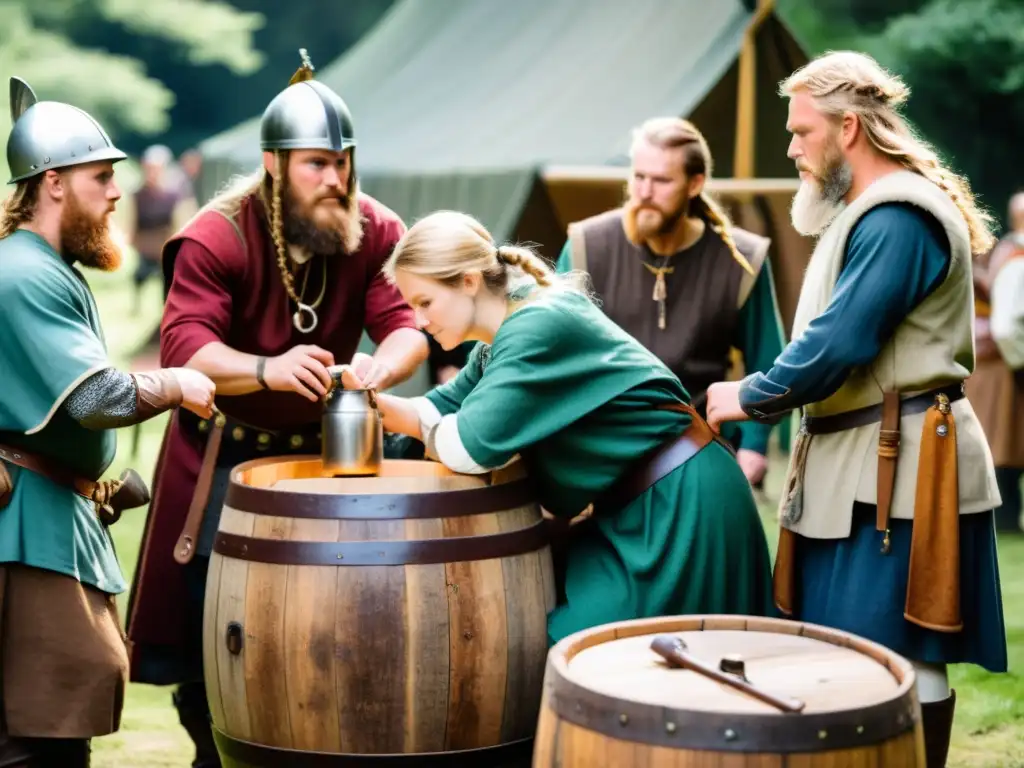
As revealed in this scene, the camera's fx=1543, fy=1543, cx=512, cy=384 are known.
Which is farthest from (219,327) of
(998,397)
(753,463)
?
(998,397)

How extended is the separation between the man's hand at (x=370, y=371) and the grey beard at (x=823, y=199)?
3.59ft

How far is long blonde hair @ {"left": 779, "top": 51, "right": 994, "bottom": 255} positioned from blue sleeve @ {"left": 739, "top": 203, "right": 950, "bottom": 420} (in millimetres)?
184

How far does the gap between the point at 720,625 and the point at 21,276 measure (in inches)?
66.6

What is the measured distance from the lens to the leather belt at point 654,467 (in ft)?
11.5

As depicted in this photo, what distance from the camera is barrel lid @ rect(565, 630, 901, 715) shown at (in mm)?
2512

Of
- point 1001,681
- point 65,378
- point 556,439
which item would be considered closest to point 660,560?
point 556,439

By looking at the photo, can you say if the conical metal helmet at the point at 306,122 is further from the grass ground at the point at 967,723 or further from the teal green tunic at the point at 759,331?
the grass ground at the point at 967,723

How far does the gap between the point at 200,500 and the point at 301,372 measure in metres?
0.50

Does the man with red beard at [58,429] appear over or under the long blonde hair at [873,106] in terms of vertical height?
under

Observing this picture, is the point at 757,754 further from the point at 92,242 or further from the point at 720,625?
the point at 92,242

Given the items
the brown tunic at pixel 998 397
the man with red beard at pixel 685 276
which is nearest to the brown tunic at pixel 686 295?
the man with red beard at pixel 685 276

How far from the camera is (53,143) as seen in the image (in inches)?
140

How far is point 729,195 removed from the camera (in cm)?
769

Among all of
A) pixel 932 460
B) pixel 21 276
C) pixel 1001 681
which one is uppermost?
pixel 21 276
